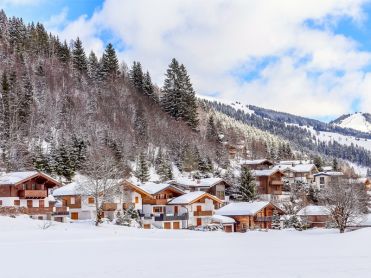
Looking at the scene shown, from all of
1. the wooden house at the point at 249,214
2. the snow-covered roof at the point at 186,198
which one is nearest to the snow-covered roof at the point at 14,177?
the snow-covered roof at the point at 186,198

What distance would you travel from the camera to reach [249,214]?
76.9 meters

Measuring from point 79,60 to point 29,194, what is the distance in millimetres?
69134

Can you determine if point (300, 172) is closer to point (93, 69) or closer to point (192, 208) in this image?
point (93, 69)

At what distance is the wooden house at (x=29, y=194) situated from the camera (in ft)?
213

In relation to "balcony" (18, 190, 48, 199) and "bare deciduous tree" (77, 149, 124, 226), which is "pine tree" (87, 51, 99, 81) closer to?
"balcony" (18, 190, 48, 199)

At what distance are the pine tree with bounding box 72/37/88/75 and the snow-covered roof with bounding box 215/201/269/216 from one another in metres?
62.1

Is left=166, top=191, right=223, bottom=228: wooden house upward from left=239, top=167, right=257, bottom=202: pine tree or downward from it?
downward

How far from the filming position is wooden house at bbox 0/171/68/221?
6481cm

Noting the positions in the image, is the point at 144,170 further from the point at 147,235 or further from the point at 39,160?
the point at 147,235

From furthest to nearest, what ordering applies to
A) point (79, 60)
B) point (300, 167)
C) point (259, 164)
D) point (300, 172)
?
point (300, 167), point (300, 172), point (79, 60), point (259, 164)

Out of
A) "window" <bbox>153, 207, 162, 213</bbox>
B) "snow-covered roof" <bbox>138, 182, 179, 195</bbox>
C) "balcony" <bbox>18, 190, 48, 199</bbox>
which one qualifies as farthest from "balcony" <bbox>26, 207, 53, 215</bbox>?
"window" <bbox>153, 207, 162, 213</bbox>

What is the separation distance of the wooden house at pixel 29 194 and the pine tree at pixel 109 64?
63272 millimetres

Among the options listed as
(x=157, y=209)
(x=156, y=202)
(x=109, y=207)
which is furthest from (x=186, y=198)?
(x=109, y=207)

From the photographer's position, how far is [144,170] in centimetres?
9106
